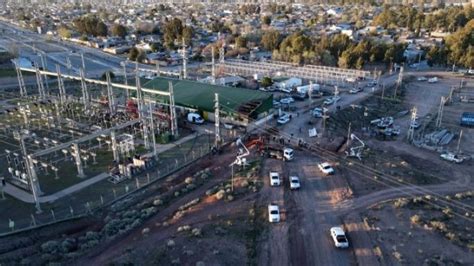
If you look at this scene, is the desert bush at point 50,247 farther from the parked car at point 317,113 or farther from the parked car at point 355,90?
the parked car at point 355,90

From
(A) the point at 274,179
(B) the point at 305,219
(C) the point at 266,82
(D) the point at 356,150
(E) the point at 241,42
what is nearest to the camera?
(B) the point at 305,219

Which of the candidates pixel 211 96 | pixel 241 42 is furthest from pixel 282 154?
pixel 241 42

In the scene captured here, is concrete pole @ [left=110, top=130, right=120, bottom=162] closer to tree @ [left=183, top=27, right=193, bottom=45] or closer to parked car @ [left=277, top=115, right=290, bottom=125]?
parked car @ [left=277, top=115, right=290, bottom=125]

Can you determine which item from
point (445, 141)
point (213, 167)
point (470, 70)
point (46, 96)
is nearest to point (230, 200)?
point (213, 167)

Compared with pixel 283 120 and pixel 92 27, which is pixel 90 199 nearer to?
pixel 283 120

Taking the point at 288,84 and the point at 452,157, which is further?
the point at 288,84

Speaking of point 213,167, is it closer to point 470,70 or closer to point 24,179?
point 24,179
